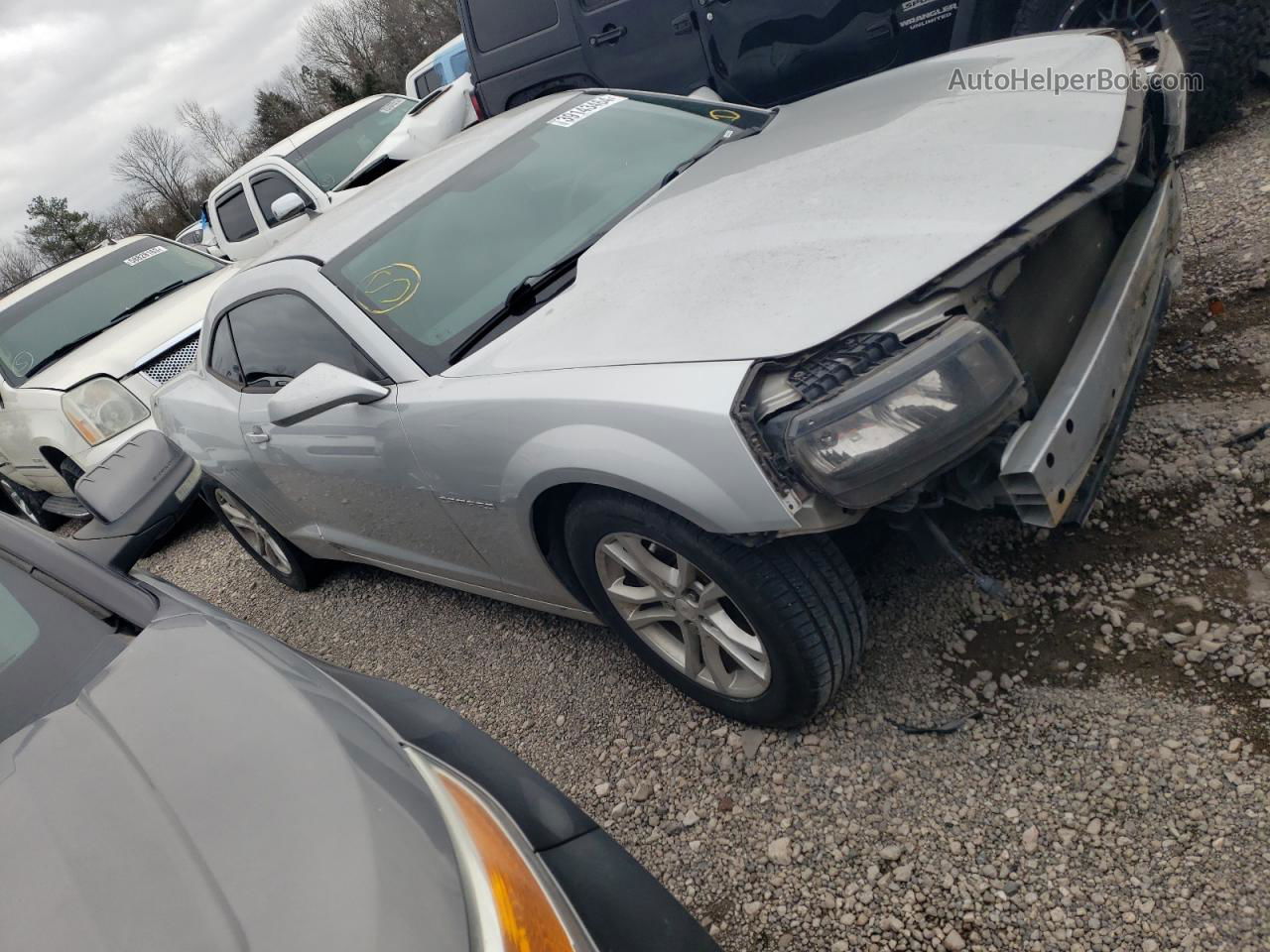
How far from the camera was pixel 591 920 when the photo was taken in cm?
121

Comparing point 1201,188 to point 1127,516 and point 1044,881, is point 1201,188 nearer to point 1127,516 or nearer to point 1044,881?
point 1127,516

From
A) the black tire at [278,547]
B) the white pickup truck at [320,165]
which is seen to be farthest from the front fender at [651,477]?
the white pickup truck at [320,165]

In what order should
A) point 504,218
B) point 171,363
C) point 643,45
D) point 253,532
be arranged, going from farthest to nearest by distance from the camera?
point 171,363 < point 643,45 < point 253,532 < point 504,218

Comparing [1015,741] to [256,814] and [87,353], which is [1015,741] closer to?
[256,814]

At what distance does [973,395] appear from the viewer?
1756 mm

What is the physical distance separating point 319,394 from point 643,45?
147 inches

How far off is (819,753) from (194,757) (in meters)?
1.50

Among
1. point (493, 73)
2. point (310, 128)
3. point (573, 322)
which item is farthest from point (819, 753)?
point (310, 128)

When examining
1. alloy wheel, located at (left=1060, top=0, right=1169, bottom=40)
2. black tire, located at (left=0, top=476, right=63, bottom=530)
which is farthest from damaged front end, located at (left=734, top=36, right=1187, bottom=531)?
black tire, located at (left=0, top=476, right=63, bottom=530)

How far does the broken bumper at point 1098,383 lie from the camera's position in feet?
6.01

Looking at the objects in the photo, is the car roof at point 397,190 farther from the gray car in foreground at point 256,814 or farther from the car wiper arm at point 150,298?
the car wiper arm at point 150,298

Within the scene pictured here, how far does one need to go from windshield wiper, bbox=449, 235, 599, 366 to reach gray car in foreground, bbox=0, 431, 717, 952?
106cm

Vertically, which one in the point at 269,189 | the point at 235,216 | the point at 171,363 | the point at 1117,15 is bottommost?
the point at 1117,15
